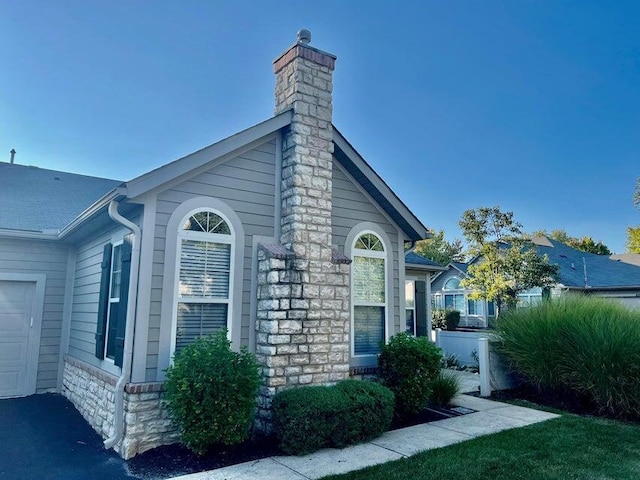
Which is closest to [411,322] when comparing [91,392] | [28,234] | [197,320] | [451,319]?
[451,319]

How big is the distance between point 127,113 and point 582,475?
1231cm

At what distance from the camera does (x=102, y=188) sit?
11.8 m

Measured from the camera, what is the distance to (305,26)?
6637 mm

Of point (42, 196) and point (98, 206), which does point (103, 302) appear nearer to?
point (98, 206)

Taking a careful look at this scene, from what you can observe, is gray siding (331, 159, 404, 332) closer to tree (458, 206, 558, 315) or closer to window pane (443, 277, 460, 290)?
tree (458, 206, 558, 315)

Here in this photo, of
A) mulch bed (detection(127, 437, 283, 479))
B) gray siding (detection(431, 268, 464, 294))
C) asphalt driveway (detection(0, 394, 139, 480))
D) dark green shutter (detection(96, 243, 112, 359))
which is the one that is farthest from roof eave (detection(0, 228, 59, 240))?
gray siding (detection(431, 268, 464, 294))

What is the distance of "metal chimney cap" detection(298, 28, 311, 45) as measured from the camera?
641 cm

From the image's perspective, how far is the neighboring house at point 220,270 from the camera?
203 inches

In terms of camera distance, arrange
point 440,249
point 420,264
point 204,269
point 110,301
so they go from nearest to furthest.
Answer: point 204,269, point 110,301, point 420,264, point 440,249

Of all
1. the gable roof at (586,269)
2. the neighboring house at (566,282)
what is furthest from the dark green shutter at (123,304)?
the gable roof at (586,269)

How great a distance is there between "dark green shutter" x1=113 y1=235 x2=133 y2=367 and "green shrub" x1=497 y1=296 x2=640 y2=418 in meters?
6.93

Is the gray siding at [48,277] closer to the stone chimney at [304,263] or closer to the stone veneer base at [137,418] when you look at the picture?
the stone veneer base at [137,418]

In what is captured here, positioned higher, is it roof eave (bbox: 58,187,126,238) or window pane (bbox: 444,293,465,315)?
roof eave (bbox: 58,187,126,238)

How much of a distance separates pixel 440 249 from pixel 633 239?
15.6 meters
